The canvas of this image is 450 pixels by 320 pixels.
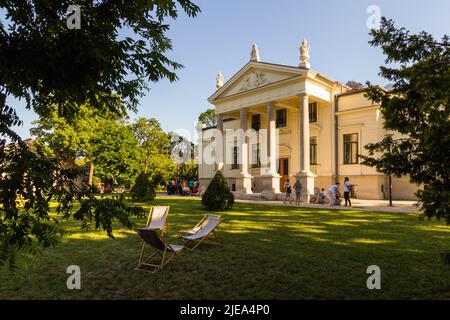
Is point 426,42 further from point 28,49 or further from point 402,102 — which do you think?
point 28,49

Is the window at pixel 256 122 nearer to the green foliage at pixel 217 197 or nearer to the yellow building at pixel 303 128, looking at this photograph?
the yellow building at pixel 303 128

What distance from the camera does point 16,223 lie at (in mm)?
2377

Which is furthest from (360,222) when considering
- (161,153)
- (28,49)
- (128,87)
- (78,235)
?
(161,153)

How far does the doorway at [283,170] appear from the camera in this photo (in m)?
31.3

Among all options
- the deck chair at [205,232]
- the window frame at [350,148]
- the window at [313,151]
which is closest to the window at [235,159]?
the window at [313,151]

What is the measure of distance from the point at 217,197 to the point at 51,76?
46.9ft

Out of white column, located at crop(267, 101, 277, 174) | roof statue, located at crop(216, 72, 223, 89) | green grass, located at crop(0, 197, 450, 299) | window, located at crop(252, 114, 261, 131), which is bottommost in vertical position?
green grass, located at crop(0, 197, 450, 299)

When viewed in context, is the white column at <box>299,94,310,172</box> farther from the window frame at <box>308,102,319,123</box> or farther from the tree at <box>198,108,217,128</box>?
the tree at <box>198,108,217,128</box>

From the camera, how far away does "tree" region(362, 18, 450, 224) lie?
131 inches

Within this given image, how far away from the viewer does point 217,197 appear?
1648cm

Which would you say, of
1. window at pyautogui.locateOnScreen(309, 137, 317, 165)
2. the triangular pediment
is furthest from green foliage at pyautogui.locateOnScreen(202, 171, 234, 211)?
window at pyautogui.locateOnScreen(309, 137, 317, 165)

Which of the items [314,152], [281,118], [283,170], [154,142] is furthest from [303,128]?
[154,142]

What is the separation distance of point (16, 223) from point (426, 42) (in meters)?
4.60

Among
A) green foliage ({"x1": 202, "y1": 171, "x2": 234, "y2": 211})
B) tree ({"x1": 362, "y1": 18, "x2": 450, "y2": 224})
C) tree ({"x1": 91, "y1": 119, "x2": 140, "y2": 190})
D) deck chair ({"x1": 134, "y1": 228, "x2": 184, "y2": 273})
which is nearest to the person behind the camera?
tree ({"x1": 362, "y1": 18, "x2": 450, "y2": 224})
